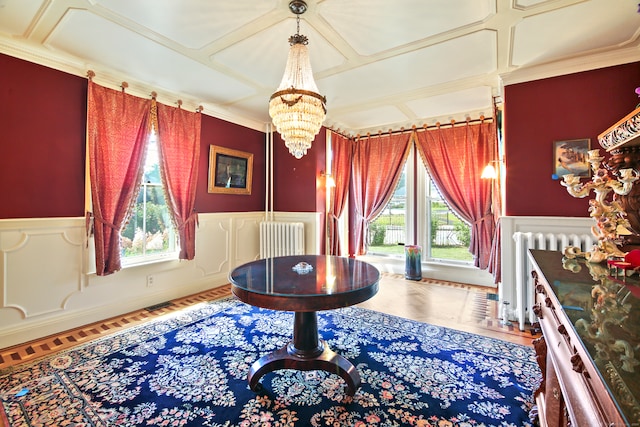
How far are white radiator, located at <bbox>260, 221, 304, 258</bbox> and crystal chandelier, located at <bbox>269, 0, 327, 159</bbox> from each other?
2.30 meters

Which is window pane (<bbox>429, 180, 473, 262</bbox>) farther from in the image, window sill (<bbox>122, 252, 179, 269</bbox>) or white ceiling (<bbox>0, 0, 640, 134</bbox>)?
window sill (<bbox>122, 252, 179, 269</bbox>)

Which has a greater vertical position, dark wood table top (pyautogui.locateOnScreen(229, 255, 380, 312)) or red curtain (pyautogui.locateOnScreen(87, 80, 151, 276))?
red curtain (pyautogui.locateOnScreen(87, 80, 151, 276))

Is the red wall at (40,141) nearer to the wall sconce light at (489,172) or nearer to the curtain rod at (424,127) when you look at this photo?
the curtain rod at (424,127)

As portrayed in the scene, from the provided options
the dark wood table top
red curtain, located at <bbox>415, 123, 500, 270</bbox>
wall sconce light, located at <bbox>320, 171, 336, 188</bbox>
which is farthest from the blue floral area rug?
wall sconce light, located at <bbox>320, 171, 336, 188</bbox>

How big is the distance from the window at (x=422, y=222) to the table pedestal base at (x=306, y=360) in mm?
3336

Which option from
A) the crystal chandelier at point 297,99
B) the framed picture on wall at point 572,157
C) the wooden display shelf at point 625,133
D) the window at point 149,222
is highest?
the crystal chandelier at point 297,99

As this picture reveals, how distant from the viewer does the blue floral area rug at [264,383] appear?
1.59m

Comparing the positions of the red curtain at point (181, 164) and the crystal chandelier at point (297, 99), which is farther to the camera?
the red curtain at point (181, 164)

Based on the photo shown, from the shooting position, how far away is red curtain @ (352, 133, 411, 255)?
4.76m

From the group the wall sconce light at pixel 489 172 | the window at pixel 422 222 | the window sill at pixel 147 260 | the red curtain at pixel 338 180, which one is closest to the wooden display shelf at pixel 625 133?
the wall sconce light at pixel 489 172

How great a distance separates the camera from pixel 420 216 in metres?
4.79

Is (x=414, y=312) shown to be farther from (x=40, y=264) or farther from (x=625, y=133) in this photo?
(x=40, y=264)

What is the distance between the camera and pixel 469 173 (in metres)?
4.14

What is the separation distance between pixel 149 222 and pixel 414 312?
3440 mm
